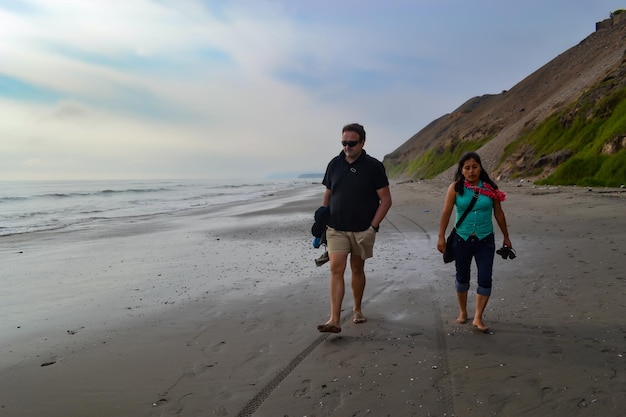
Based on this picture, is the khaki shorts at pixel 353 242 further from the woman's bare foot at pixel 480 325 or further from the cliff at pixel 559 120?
the cliff at pixel 559 120

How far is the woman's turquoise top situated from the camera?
179 inches

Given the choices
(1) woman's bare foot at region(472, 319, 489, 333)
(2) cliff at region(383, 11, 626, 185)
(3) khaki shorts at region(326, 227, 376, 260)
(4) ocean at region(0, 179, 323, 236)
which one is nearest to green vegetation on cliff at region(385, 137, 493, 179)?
(2) cliff at region(383, 11, 626, 185)

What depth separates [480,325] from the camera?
14.5ft

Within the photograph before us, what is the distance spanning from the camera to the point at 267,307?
227 inches

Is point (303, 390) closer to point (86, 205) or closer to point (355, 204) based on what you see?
point (355, 204)

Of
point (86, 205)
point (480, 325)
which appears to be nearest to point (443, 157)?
point (86, 205)

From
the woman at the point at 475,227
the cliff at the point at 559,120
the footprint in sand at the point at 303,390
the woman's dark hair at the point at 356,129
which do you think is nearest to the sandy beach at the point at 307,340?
the footprint in sand at the point at 303,390

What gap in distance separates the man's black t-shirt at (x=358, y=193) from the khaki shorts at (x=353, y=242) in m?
0.06

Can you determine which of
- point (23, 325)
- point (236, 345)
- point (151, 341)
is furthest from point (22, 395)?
point (23, 325)

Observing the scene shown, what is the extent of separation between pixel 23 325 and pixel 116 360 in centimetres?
208

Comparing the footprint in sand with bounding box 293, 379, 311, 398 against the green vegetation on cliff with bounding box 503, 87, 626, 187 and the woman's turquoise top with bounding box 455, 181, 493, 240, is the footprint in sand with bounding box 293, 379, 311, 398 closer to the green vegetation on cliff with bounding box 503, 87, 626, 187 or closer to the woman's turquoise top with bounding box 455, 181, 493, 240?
the woman's turquoise top with bounding box 455, 181, 493, 240

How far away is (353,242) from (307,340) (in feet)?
4.13

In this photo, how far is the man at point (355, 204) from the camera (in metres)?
4.89

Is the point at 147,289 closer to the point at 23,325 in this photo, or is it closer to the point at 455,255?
the point at 23,325
